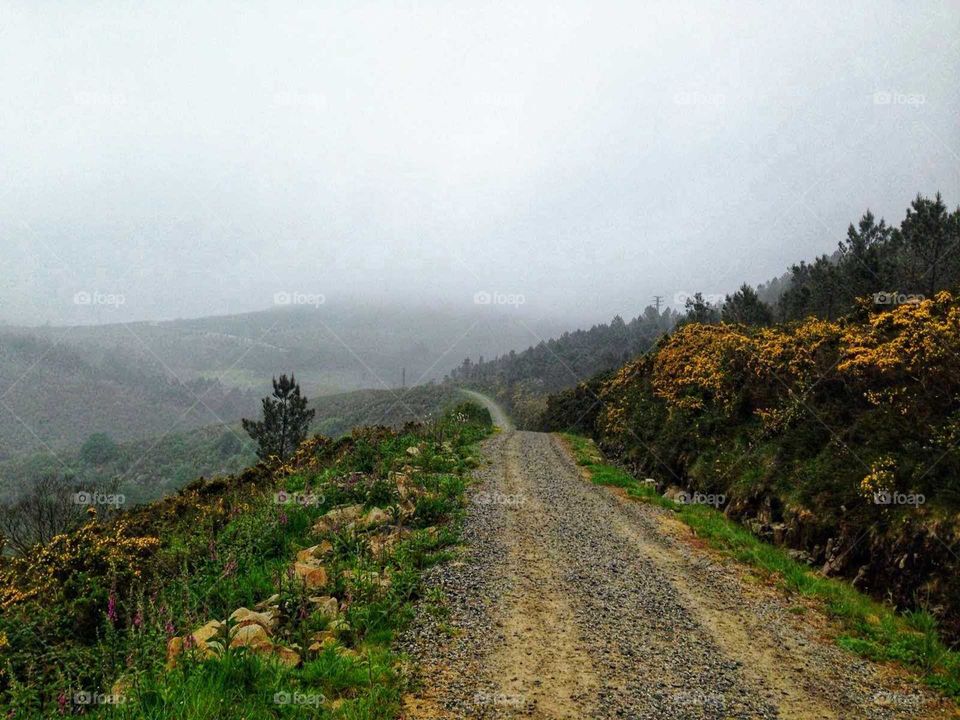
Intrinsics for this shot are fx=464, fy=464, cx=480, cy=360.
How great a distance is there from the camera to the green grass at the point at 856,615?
6205 mm

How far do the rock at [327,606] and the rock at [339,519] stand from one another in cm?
297

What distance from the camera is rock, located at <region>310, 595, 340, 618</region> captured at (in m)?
6.60

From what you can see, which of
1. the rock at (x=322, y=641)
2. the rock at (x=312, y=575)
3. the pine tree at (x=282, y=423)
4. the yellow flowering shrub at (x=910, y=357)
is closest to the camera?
the rock at (x=322, y=641)

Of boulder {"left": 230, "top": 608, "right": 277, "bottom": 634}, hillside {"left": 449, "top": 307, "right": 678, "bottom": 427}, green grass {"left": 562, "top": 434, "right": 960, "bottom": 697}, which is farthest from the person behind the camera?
hillside {"left": 449, "top": 307, "right": 678, "bottom": 427}

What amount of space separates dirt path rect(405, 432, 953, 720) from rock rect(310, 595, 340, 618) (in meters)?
1.21

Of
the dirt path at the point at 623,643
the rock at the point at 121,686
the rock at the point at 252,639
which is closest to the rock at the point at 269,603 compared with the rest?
the rock at the point at 252,639

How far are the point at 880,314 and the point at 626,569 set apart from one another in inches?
475

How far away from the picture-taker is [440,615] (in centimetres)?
688

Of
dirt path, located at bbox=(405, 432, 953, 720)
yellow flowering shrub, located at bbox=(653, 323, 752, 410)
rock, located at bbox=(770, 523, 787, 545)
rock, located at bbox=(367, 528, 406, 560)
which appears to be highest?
yellow flowering shrub, located at bbox=(653, 323, 752, 410)

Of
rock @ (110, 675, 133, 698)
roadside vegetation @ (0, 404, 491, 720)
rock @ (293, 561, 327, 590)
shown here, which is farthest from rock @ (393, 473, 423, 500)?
rock @ (110, 675, 133, 698)

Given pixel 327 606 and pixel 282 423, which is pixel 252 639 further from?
→ pixel 282 423

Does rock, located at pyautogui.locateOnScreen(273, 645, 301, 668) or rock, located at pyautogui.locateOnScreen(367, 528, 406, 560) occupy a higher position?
rock, located at pyautogui.locateOnScreen(273, 645, 301, 668)

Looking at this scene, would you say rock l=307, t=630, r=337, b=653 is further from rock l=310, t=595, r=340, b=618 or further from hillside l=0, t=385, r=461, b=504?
hillside l=0, t=385, r=461, b=504

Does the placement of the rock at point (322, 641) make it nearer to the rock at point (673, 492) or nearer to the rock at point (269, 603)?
the rock at point (269, 603)
